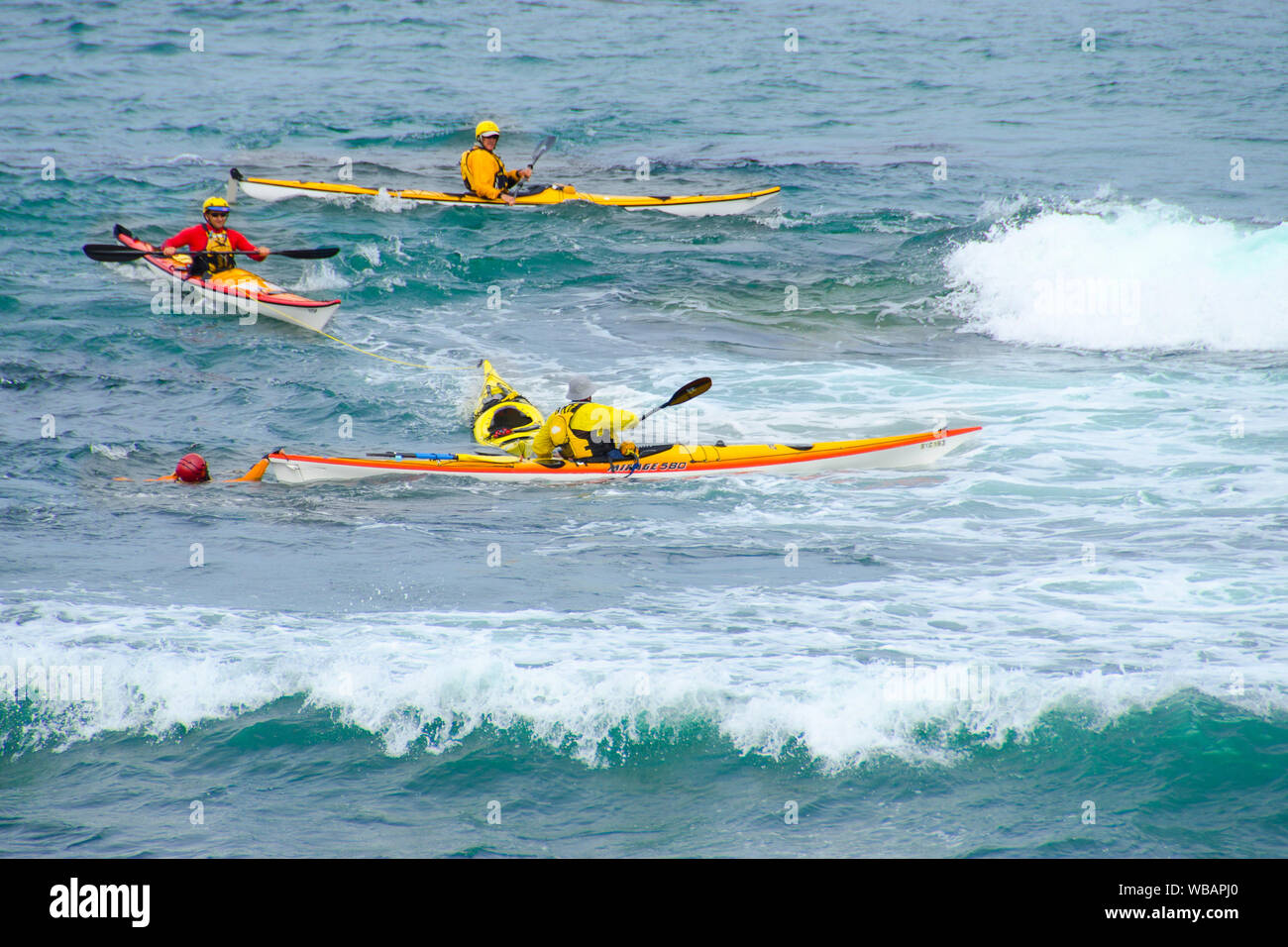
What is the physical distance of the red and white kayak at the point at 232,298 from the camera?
1176 centimetres

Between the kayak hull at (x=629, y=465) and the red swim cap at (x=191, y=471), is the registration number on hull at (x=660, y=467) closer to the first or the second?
the kayak hull at (x=629, y=465)

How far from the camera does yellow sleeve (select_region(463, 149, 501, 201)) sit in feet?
49.1

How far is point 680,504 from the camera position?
7.96 metres

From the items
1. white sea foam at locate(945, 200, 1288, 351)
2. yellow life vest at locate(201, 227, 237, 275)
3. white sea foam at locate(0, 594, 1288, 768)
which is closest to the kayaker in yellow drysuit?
white sea foam at locate(0, 594, 1288, 768)

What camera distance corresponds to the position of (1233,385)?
33.5ft

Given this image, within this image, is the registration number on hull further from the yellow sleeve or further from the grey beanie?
the yellow sleeve

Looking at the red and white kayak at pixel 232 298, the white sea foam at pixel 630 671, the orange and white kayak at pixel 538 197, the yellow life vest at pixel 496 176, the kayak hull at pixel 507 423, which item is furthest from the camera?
the orange and white kayak at pixel 538 197

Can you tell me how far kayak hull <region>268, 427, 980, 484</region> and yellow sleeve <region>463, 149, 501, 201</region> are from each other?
7.68 meters

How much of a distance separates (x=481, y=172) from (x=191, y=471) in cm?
795

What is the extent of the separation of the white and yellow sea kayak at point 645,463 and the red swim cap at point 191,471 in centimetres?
47

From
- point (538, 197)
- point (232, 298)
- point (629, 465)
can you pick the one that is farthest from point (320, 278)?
point (629, 465)

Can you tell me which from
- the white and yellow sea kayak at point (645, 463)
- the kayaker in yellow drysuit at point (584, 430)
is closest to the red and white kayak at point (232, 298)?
the white and yellow sea kayak at point (645, 463)

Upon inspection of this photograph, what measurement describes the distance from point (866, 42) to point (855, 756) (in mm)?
23092
